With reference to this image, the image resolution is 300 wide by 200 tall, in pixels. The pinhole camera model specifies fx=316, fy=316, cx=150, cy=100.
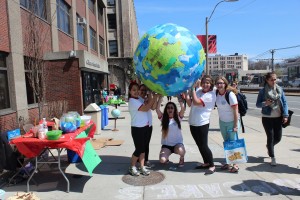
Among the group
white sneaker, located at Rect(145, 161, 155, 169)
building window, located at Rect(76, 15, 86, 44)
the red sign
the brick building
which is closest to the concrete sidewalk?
white sneaker, located at Rect(145, 161, 155, 169)

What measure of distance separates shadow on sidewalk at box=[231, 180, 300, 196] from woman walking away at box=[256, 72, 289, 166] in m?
1.09

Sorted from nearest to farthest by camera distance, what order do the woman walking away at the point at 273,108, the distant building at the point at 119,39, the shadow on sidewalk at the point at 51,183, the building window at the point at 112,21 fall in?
the shadow on sidewalk at the point at 51,183
the woman walking away at the point at 273,108
the distant building at the point at 119,39
the building window at the point at 112,21

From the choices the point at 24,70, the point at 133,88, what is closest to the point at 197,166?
the point at 133,88

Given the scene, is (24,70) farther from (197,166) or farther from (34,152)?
(197,166)

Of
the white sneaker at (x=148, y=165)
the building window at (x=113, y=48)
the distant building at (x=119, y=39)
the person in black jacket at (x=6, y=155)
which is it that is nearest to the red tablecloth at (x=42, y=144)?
the person in black jacket at (x=6, y=155)

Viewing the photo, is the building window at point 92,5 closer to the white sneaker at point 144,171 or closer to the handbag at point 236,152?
the white sneaker at point 144,171

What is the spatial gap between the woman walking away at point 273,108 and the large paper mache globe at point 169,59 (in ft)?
5.92

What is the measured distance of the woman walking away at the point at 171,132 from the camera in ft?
18.8

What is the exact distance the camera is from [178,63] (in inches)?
171

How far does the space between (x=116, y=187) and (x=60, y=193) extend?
2.72 ft

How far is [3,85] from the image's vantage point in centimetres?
959

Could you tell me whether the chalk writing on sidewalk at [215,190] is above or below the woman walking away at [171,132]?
below

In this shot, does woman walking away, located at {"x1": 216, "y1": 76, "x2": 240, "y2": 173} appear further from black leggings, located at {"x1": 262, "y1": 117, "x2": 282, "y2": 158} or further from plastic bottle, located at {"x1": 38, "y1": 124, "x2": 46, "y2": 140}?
plastic bottle, located at {"x1": 38, "y1": 124, "x2": 46, "y2": 140}

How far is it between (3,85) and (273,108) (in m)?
7.75
